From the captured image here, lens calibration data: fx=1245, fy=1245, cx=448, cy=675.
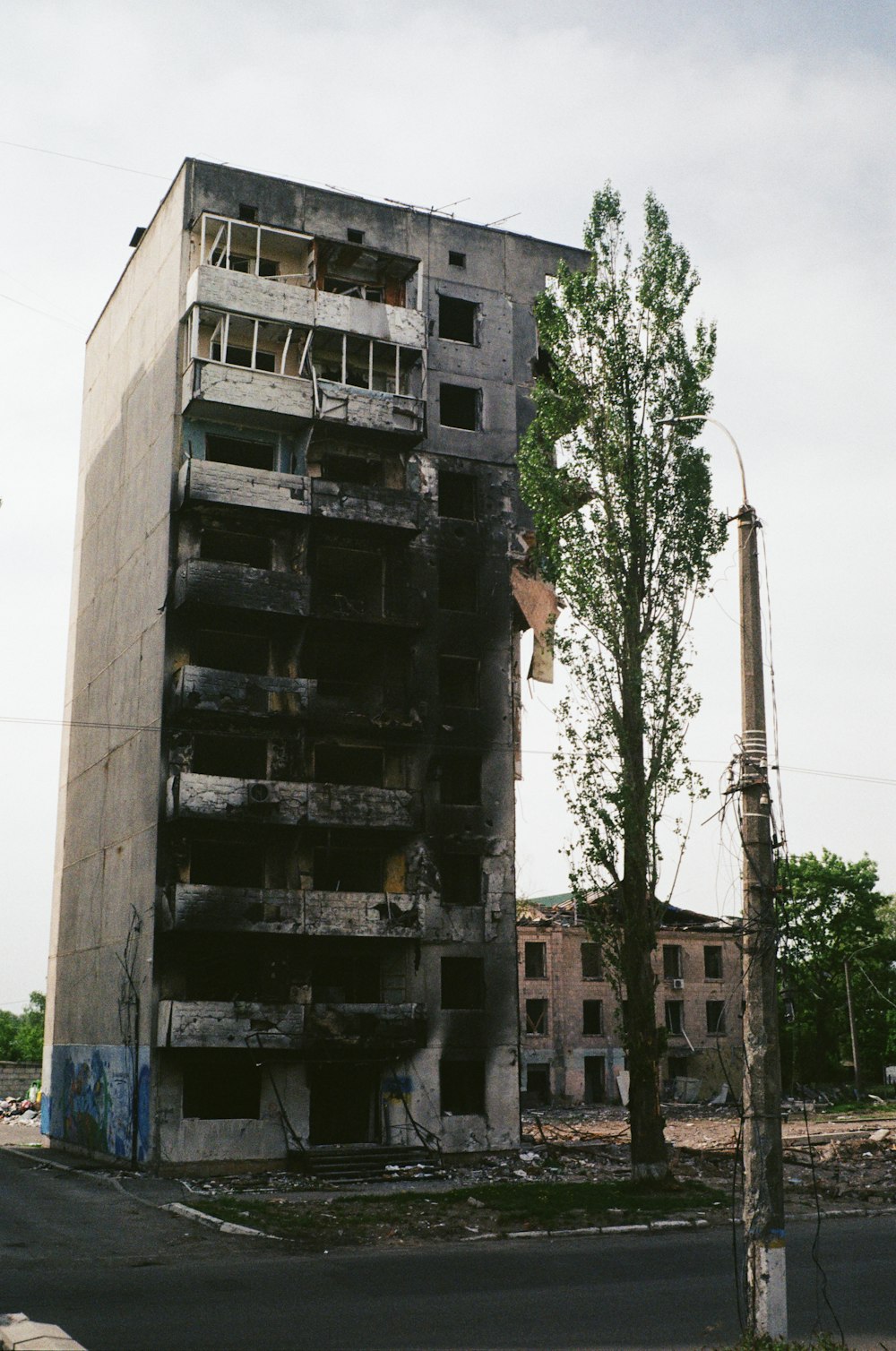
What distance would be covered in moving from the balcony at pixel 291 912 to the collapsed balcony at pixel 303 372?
13.2 meters

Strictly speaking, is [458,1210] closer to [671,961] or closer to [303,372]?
[303,372]

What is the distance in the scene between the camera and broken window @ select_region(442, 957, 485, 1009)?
3509cm

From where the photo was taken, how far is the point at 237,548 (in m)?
35.5

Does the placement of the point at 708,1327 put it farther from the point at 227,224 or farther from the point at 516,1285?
the point at 227,224

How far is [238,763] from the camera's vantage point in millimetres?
34562

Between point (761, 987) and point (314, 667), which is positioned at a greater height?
point (314, 667)

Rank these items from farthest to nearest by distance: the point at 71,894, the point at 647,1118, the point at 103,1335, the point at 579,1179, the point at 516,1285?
the point at 71,894 < the point at 579,1179 < the point at 647,1118 < the point at 516,1285 < the point at 103,1335

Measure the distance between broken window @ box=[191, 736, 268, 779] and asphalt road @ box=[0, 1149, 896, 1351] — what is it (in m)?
14.5

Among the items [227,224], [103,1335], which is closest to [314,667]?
[227,224]

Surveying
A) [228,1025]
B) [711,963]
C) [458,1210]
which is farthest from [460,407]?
[711,963]

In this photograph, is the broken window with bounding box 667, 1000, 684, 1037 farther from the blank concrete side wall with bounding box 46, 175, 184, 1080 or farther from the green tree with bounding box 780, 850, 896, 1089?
the blank concrete side wall with bounding box 46, 175, 184, 1080

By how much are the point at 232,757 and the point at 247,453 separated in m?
8.93

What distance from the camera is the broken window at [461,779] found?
119ft

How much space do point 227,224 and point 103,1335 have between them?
3015 centimetres
